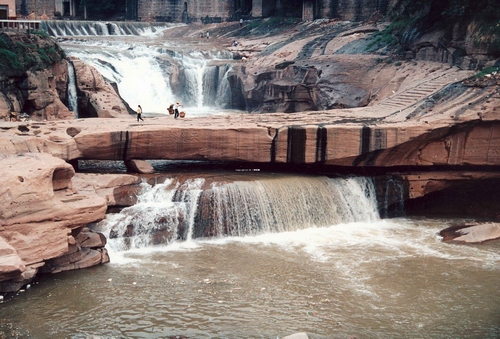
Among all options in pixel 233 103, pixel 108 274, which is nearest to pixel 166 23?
pixel 233 103

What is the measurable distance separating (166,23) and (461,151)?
27402 mm

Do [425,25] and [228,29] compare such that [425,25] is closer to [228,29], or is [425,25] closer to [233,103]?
[233,103]

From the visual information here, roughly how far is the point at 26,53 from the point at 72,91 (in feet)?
7.52

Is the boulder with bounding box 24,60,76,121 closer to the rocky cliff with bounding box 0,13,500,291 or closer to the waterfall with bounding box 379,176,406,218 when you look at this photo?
the rocky cliff with bounding box 0,13,500,291

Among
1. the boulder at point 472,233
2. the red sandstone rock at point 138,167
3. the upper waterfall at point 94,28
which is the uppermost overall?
the upper waterfall at point 94,28

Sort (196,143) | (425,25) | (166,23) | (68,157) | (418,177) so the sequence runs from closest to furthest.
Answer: (68,157) → (196,143) → (418,177) → (425,25) → (166,23)

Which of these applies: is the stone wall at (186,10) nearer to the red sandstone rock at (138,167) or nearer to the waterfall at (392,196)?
the waterfall at (392,196)

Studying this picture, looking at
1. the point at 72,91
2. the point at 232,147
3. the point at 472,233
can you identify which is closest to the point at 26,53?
the point at 72,91

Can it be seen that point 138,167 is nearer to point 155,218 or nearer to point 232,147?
point 155,218

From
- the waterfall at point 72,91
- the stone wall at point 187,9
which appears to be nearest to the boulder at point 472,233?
the waterfall at point 72,91

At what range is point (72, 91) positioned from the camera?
23656mm

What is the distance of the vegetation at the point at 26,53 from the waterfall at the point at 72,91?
601 mm

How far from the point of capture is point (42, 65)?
72.4ft

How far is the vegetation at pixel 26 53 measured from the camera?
20969mm
